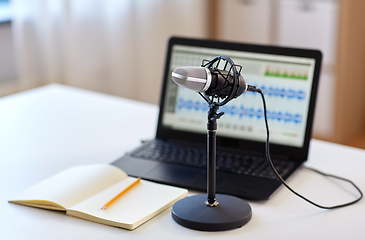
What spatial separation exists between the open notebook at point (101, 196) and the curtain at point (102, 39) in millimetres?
1546

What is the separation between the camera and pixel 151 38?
2.86 m

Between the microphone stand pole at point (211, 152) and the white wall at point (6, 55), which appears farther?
the white wall at point (6, 55)

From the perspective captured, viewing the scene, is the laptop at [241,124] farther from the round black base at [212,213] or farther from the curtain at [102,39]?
the curtain at [102,39]

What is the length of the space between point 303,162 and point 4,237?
2.04 feet

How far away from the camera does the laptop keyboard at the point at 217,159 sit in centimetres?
100

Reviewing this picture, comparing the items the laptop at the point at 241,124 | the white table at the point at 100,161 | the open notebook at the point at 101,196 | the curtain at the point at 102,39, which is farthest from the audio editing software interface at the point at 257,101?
the curtain at the point at 102,39

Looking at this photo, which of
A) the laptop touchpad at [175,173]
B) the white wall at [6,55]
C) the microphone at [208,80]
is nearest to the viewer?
the microphone at [208,80]

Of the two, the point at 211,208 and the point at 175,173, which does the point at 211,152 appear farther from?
the point at 175,173

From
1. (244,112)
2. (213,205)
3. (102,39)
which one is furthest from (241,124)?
(102,39)

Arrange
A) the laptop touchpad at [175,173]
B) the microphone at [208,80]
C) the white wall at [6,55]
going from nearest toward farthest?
the microphone at [208,80], the laptop touchpad at [175,173], the white wall at [6,55]

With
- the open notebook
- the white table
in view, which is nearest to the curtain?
the white table

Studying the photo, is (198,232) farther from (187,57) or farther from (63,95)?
(63,95)

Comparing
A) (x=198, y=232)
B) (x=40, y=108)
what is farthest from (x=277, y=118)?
(x=40, y=108)

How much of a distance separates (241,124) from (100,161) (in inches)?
13.5
